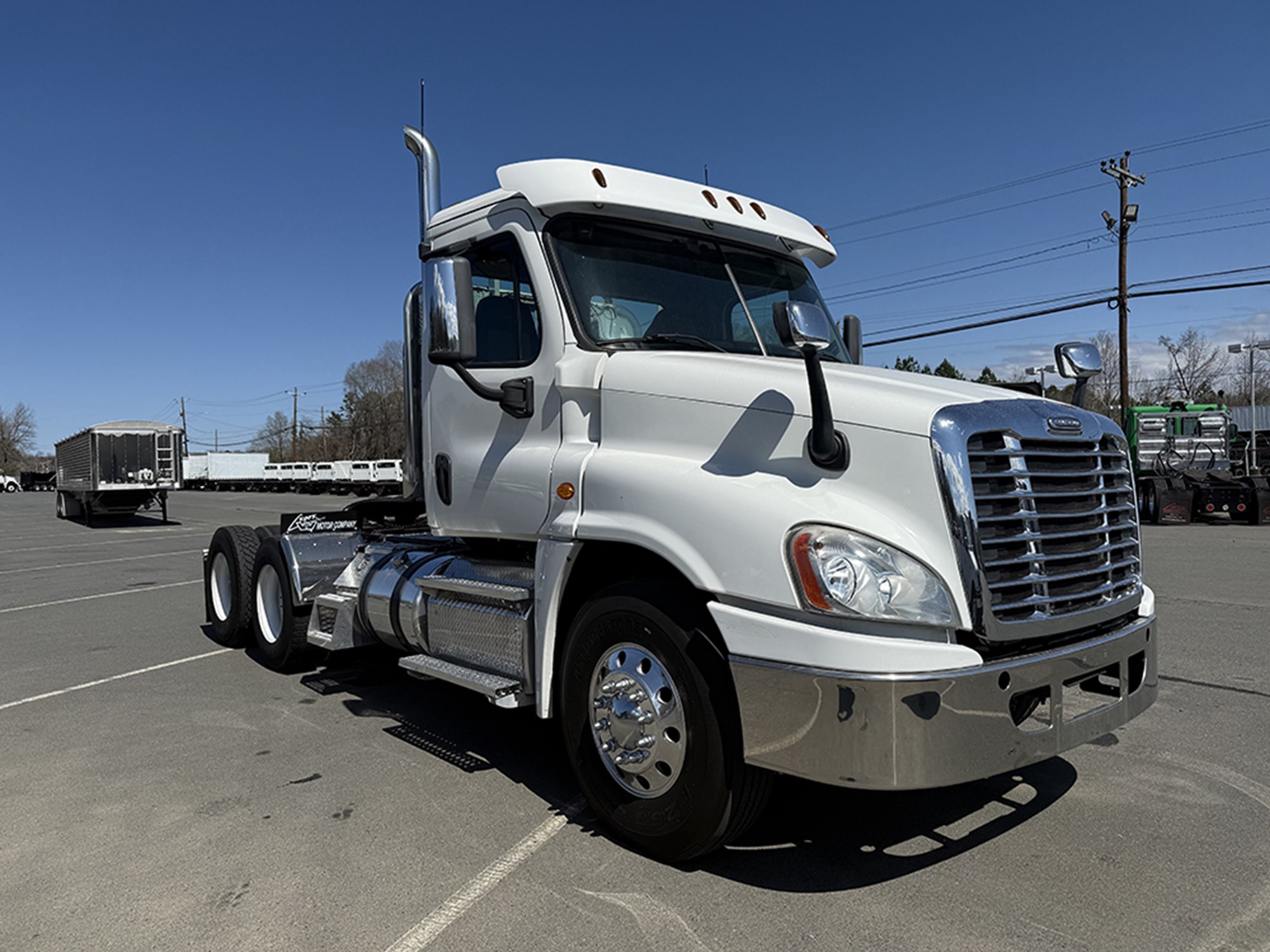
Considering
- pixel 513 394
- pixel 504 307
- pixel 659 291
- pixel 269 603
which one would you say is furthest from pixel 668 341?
pixel 269 603

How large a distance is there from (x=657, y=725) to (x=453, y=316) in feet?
6.45

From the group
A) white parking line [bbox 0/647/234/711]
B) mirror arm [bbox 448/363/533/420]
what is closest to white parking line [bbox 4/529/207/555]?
white parking line [bbox 0/647/234/711]

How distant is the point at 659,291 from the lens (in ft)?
14.1

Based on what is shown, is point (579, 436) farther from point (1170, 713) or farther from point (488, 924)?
point (1170, 713)

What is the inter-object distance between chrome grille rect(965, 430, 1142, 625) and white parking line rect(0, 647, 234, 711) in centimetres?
619

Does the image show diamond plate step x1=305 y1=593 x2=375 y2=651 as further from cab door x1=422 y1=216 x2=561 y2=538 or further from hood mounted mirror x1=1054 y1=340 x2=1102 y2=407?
hood mounted mirror x1=1054 y1=340 x2=1102 y2=407

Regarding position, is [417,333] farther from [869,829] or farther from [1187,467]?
[1187,467]

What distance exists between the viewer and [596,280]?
4.21 m

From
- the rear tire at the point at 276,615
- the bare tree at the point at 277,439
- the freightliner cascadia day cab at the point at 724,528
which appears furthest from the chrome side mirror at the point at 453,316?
the bare tree at the point at 277,439

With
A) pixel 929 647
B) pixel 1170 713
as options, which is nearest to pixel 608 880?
pixel 929 647

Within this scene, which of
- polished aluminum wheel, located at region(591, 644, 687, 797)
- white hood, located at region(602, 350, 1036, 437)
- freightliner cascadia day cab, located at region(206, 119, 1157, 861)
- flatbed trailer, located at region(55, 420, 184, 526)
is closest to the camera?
freightliner cascadia day cab, located at region(206, 119, 1157, 861)

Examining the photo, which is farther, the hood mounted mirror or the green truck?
the green truck

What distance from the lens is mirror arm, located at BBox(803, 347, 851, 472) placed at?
3.13 meters

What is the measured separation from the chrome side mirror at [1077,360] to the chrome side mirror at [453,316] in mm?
2736
